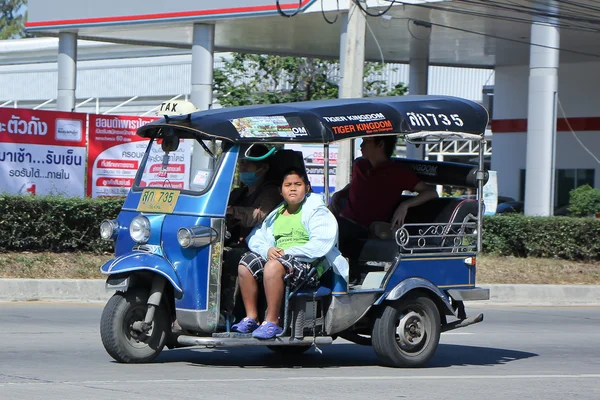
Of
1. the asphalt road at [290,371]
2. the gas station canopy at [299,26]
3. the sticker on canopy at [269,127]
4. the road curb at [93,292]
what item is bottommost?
the asphalt road at [290,371]

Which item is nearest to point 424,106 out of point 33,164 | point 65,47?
point 33,164

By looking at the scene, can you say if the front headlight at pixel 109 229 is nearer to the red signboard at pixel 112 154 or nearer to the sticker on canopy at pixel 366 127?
the sticker on canopy at pixel 366 127

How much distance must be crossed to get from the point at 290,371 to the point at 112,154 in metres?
11.4

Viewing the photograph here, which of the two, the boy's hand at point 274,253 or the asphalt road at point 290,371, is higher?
the boy's hand at point 274,253

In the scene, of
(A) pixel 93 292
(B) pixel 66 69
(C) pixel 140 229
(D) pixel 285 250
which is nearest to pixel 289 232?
(D) pixel 285 250

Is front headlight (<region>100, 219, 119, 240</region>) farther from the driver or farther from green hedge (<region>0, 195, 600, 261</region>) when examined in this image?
green hedge (<region>0, 195, 600, 261</region>)

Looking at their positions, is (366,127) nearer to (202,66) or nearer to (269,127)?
(269,127)

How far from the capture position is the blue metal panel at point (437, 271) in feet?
29.7

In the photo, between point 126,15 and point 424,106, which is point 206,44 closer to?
point 126,15

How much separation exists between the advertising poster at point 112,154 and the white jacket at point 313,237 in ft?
36.0

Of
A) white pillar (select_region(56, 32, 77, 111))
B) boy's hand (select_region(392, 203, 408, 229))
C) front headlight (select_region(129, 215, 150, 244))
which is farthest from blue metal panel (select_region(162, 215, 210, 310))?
white pillar (select_region(56, 32, 77, 111))

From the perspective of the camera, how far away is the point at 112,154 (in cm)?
1934

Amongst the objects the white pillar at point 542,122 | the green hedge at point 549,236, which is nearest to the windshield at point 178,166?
the green hedge at point 549,236

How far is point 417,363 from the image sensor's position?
910 cm
